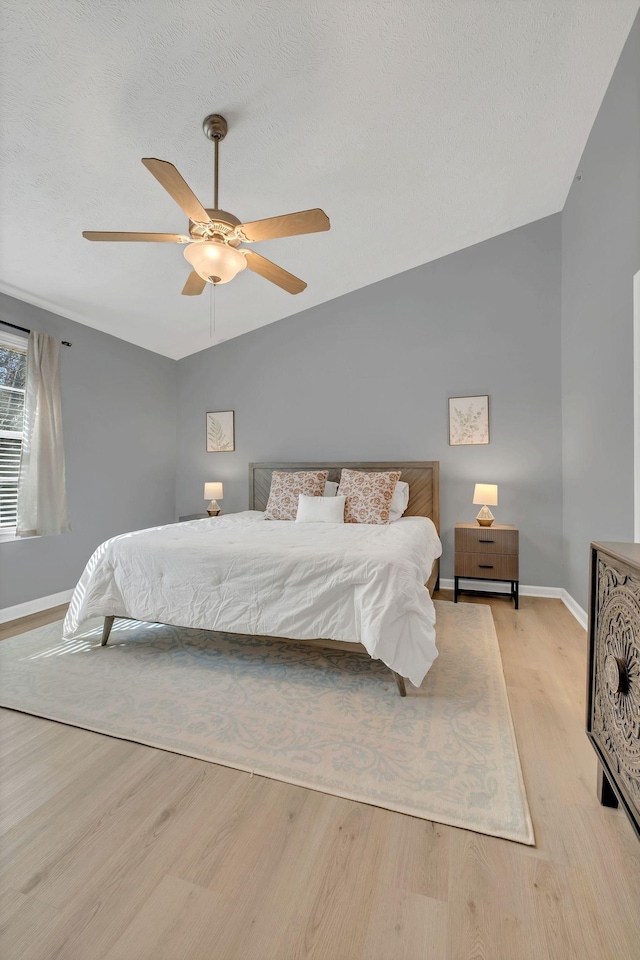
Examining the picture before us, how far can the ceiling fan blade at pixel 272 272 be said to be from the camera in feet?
7.91

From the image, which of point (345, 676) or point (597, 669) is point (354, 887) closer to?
point (597, 669)

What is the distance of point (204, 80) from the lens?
1994 millimetres

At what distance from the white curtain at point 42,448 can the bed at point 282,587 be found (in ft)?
3.76

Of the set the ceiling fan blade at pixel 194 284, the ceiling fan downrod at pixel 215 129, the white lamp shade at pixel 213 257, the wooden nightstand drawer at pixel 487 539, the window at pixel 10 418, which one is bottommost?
the wooden nightstand drawer at pixel 487 539

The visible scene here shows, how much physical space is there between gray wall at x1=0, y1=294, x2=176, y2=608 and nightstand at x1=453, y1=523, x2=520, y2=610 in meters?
3.32

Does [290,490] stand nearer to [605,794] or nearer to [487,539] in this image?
[487,539]

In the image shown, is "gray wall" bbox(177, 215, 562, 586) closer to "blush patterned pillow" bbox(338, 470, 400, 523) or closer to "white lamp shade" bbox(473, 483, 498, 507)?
"white lamp shade" bbox(473, 483, 498, 507)

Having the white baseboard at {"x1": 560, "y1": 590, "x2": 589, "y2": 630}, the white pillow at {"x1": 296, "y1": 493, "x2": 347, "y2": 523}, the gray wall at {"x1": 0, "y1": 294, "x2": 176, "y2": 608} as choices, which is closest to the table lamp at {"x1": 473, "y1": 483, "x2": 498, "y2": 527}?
the white baseboard at {"x1": 560, "y1": 590, "x2": 589, "y2": 630}

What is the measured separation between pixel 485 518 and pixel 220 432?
3078 mm

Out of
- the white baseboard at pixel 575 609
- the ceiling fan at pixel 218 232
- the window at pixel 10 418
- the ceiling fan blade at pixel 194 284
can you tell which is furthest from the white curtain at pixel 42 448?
the white baseboard at pixel 575 609

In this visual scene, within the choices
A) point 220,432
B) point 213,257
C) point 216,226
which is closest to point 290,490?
point 220,432

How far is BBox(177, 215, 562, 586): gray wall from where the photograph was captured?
3.87 m

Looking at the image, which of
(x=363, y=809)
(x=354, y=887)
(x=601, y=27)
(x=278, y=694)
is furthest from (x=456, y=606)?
(x=601, y=27)

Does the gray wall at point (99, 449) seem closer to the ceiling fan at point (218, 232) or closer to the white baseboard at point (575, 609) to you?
the ceiling fan at point (218, 232)
